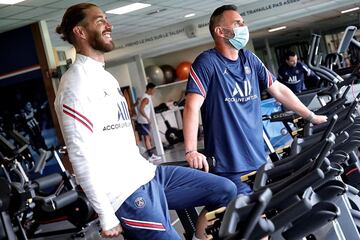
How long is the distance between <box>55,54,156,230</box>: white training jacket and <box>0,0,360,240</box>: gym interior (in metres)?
0.41

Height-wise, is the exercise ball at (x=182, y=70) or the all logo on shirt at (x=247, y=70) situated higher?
the all logo on shirt at (x=247, y=70)

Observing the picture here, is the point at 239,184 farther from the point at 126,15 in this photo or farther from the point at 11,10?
the point at 126,15

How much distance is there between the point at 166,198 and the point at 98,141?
39 cm

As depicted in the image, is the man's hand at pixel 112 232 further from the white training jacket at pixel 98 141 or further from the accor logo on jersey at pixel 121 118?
the accor logo on jersey at pixel 121 118

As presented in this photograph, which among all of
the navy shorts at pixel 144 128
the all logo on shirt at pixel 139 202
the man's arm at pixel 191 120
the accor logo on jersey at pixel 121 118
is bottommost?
the navy shorts at pixel 144 128

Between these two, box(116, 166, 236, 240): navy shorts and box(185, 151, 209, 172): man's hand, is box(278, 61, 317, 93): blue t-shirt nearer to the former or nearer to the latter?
box(185, 151, 209, 172): man's hand

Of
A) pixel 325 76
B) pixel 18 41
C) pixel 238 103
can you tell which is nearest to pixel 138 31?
pixel 18 41

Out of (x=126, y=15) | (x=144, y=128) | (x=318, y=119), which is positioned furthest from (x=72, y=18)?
(x=144, y=128)

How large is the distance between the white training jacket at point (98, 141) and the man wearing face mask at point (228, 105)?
601 mm

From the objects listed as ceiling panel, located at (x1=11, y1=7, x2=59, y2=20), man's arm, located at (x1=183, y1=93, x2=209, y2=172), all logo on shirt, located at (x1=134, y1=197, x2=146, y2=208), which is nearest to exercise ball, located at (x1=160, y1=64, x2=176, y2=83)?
ceiling panel, located at (x1=11, y1=7, x2=59, y2=20)

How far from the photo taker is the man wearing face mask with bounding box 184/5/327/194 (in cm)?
240

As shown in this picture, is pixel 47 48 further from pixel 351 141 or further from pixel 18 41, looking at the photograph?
pixel 351 141

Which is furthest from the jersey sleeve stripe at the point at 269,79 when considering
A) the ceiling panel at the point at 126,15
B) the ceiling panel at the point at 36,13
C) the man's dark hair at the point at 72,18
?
the ceiling panel at the point at 36,13

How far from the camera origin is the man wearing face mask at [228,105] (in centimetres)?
240
